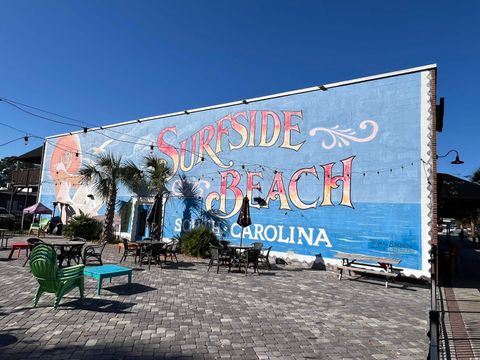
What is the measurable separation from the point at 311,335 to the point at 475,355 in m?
2.15

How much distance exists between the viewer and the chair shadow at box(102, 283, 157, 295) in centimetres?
715

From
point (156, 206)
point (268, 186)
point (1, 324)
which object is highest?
point (268, 186)

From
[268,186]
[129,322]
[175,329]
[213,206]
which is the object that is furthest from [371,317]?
[213,206]

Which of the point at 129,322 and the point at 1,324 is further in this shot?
the point at 129,322

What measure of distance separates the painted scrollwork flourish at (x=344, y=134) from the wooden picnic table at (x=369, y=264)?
3.88 m

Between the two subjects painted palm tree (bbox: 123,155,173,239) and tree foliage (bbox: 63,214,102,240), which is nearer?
painted palm tree (bbox: 123,155,173,239)

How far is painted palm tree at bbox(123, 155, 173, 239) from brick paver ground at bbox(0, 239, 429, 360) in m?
6.64

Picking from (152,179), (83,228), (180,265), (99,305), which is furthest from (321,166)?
(83,228)

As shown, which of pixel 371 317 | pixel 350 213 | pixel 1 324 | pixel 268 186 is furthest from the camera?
pixel 268 186

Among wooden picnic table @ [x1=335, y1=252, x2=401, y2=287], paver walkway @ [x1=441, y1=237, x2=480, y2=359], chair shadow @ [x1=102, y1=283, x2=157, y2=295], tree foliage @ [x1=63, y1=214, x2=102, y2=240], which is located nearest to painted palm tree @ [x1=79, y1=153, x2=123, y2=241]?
tree foliage @ [x1=63, y1=214, x2=102, y2=240]

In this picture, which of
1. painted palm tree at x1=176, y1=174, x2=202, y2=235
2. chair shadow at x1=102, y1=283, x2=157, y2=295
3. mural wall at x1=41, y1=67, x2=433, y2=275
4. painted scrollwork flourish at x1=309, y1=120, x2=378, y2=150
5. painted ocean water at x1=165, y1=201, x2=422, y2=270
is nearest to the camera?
chair shadow at x1=102, y1=283, x2=157, y2=295

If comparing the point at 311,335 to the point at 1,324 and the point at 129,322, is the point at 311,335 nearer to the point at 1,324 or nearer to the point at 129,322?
the point at 129,322

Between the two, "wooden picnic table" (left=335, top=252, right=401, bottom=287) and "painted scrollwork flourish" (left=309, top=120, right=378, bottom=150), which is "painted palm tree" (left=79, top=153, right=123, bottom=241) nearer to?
"painted scrollwork flourish" (left=309, top=120, right=378, bottom=150)

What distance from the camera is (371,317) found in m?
6.37
